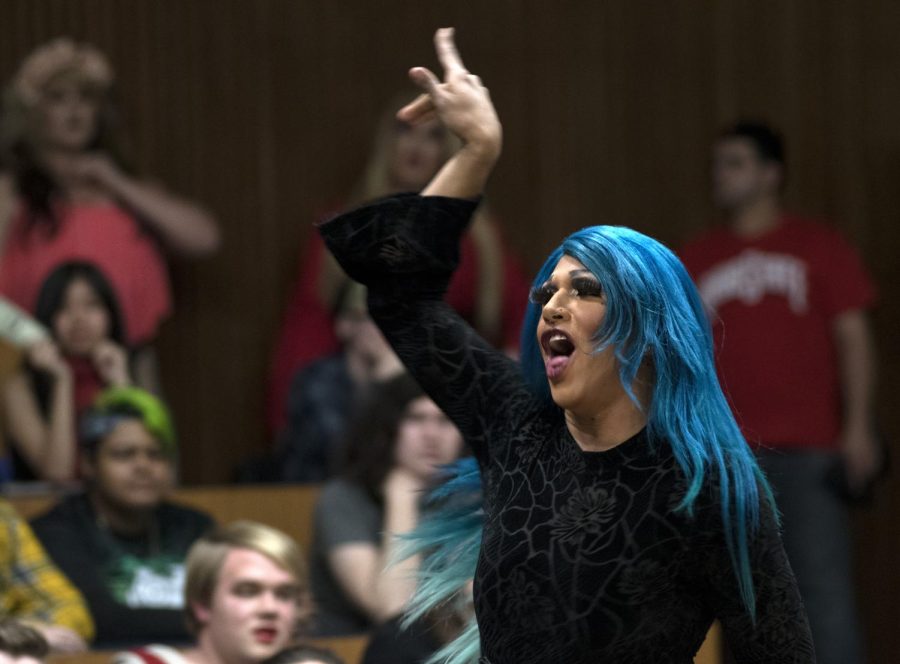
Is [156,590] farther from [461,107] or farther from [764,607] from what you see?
[764,607]

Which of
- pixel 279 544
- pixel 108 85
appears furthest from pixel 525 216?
pixel 279 544

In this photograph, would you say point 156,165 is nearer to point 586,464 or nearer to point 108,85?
point 108,85

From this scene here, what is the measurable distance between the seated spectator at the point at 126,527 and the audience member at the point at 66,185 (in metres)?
0.63

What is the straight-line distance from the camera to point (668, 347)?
2145 mm

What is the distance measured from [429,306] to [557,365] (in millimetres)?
260

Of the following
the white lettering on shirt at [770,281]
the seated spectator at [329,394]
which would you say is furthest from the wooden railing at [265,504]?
the white lettering on shirt at [770,281]

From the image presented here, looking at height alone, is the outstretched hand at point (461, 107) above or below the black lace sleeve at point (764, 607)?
above

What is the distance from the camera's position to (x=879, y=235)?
5938 mm

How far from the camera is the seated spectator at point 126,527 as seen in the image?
13.4 ft

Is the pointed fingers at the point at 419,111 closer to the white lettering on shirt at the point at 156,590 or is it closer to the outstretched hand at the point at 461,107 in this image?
the outstretched hand at the point at 461,107

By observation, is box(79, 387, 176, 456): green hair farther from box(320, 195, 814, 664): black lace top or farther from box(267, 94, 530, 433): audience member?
box(320, 195, 814, 664): black lace top

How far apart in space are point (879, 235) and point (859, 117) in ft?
1.32

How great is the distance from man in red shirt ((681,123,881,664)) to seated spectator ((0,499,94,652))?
2.05 m

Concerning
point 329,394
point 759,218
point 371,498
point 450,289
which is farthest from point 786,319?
point 371,498
